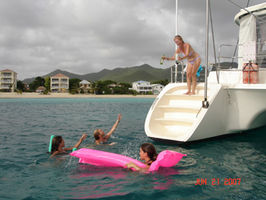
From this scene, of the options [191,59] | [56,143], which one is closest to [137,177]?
[56,143]

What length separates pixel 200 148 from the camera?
5.38m

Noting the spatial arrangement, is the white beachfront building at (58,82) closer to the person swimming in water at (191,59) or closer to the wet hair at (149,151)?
the person swimming in water at (191,59)

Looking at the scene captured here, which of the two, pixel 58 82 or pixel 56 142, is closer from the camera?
pixel 56 142

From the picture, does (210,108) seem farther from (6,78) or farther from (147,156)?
(6,78)

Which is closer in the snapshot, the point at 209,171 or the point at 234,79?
the point at 209,171

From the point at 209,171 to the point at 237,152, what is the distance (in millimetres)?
1638

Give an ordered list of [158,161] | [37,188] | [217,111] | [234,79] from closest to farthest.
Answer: [37,188]
[158,161]
[217,111]
[234,79]

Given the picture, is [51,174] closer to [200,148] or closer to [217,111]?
[200,148]

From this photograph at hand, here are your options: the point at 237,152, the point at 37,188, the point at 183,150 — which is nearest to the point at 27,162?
the point at 37,188

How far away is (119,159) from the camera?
402 cm

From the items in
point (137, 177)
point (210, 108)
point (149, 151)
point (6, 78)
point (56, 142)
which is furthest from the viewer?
point (6, 78)

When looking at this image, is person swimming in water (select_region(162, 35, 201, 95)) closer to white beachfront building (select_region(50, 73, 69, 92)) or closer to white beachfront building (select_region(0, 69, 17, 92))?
white beachfront building (select_region(50, 73, 69, 92))

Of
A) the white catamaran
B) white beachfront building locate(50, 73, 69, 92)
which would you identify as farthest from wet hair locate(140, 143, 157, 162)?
white beachfront building locate(50, 73, 69, 92)

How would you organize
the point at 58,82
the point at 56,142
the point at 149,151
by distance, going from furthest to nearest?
the point at 58,82
the point at 56,142
the point at 149,151
